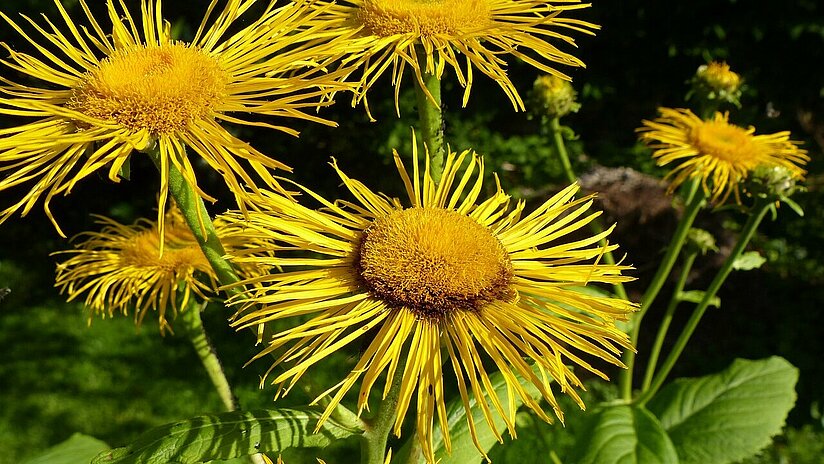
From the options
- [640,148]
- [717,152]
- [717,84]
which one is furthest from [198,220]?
[640,148]

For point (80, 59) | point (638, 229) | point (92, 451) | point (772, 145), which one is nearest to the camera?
point (80, 59)

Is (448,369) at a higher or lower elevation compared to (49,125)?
lower

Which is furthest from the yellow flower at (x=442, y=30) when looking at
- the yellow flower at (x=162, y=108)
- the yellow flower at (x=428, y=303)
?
the yellow flower at (x=428, y=303)

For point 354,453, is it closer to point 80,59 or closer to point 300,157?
point 300,157

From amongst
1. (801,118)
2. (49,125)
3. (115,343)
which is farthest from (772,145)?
(115,343)

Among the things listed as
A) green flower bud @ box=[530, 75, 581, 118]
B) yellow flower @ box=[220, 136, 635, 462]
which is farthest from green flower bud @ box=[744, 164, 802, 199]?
yellow flower @ box=[220, 136, 635, 462]

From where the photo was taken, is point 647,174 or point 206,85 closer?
point 206,85

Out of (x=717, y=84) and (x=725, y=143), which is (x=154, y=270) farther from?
(x=717, y=84)
